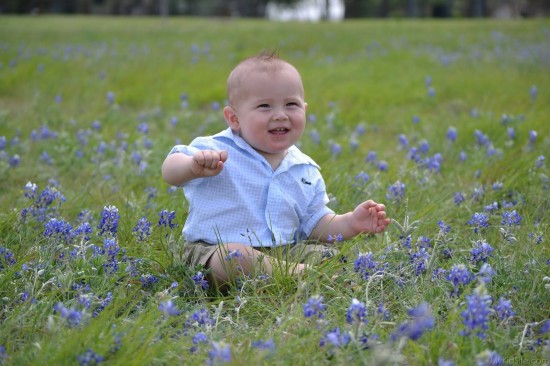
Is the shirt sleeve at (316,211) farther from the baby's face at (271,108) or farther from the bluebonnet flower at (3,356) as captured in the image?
the bluebonnet flower at (3,356)

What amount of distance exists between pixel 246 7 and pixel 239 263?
45152 millimetres

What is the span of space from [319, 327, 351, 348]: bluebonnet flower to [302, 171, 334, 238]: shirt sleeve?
3.80 feet

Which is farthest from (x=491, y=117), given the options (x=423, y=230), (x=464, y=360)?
(x=464, y=360)

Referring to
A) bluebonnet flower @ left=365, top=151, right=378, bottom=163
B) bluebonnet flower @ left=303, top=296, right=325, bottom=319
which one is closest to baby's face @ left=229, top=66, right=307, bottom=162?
bluebonnet flower @ left=303, top=296, right=325, bottom=319

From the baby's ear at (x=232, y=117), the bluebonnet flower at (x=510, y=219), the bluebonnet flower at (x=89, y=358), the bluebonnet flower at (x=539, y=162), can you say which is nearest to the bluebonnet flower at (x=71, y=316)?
the bluebonnet flower at (x=89, y=358)

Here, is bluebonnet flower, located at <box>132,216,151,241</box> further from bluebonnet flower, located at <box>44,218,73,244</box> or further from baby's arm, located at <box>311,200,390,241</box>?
baby's arm, located at <box>311,200,390,241</box>

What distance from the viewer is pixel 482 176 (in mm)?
4672

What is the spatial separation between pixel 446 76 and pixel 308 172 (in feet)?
21.4

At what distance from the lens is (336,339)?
214 centimetres

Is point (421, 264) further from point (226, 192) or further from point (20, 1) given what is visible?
point (20, 1)

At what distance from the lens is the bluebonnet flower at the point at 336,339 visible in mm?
2135

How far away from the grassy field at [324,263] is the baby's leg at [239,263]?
0.09 meters

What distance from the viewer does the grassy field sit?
2289 mm

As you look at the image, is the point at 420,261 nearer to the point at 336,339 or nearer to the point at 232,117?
the point at 336,339
